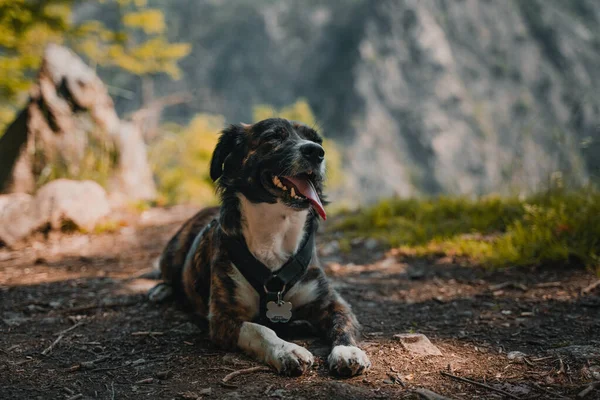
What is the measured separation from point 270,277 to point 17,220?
16.6ft

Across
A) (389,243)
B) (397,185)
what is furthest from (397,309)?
(397,185)

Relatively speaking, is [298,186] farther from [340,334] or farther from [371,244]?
[371,244]

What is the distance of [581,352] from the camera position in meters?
2.61

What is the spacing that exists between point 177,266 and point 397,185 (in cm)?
6357

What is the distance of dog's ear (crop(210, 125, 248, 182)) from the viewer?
3.55 meters

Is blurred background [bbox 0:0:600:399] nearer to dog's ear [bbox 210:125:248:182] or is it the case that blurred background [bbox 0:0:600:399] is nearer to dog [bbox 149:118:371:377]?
dog [bbox 149:118:371:377]

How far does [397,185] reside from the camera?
65875 millimetres

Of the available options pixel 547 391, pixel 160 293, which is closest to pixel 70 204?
pixel 160 293

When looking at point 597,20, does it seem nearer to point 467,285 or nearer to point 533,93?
point 533,93

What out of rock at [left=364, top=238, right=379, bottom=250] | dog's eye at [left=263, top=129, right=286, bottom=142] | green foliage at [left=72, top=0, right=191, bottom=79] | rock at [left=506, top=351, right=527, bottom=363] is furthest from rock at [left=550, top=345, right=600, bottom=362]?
green foliage at [left=72, top=0, right=191, bottom=79]

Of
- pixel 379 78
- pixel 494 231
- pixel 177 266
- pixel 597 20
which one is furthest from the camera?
pixel 597 20

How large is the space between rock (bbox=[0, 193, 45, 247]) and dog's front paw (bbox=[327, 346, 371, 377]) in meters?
5.58

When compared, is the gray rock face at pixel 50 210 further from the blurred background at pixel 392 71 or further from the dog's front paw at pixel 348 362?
the blurred background at pixel 392 71

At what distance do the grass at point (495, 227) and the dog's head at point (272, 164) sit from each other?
8.39ft
